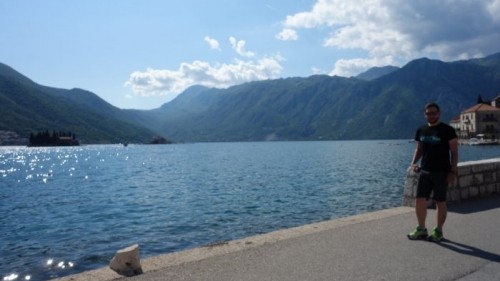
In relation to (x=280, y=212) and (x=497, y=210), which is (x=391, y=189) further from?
(x=497, y=210)

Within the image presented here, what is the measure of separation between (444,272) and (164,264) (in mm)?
4698

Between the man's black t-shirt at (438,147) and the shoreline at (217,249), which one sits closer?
the shoreline at (217,249)

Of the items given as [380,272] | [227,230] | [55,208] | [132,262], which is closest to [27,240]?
[227,230]

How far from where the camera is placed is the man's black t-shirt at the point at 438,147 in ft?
29.1

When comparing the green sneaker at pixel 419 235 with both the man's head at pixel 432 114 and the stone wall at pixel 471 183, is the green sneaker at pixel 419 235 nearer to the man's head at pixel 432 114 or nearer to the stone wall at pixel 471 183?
the man's head at pixel 432 114

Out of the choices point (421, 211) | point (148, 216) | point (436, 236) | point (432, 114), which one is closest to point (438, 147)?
point (432, 114)

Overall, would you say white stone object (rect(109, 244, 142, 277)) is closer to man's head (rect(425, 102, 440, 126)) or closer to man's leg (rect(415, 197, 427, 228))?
man's leg (rect(415, 197, 427, 228))

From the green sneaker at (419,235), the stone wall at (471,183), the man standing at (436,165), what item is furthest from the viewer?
the stone wall at (471,183)

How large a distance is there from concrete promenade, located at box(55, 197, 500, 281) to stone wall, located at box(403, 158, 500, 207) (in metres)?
2.09

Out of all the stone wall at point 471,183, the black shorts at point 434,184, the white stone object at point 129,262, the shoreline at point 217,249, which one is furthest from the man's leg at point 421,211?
the white stone object at point 129,262

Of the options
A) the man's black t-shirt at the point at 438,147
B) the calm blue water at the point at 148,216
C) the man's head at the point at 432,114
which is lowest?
the calm blue water at the point at 148,216

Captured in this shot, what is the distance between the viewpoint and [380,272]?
6750 mm

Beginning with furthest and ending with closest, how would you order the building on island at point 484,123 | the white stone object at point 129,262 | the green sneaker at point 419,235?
the building on island at point 484,123
the green sneaker at point 419,235
the white stone object at point 129,262

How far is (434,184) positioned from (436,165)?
0.39 metres
